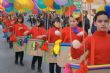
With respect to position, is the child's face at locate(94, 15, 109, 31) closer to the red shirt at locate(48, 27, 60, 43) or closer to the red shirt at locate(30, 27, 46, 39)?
the red shirt at locate(48, 27, 60, 43)

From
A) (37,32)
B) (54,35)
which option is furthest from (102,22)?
(37,32)

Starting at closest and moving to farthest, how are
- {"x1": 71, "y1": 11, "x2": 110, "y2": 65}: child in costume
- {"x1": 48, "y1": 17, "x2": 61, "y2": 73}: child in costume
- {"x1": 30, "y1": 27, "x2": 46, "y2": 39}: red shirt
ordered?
{"x1": 71, "y1": 11, "x2": 110, "y2": 65}: child in costume < {"x1": 48, "y1": 17, "x2": 61, "y2": 73}: child in costume < {"x1": 30, "y1": 27, "x2": 46, "y2": 39}: red shirt

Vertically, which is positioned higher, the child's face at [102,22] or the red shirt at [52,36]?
the child's face at [102,22]

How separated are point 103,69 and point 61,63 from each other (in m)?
2.87

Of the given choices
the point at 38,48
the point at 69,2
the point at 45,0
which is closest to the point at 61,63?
the point at 69,2

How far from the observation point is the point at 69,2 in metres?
6.10

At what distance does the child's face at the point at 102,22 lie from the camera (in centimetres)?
416

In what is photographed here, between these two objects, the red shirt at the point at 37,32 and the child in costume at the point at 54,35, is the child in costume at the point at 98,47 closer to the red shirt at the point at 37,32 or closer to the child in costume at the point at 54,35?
the child in costume at the point at 54,35

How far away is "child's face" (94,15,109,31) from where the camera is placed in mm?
4164

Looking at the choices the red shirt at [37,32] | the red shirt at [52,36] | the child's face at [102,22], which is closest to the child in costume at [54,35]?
the red shirt at [52,36]

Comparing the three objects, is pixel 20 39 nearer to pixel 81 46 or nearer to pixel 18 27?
pixel 18 27

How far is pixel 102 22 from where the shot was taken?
13.7ft

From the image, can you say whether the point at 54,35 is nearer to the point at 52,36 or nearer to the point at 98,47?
the point at 52,36

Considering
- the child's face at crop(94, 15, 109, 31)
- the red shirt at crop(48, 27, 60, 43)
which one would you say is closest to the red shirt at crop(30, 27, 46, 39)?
the red shirt at crop(48, 27, 60, 43)
